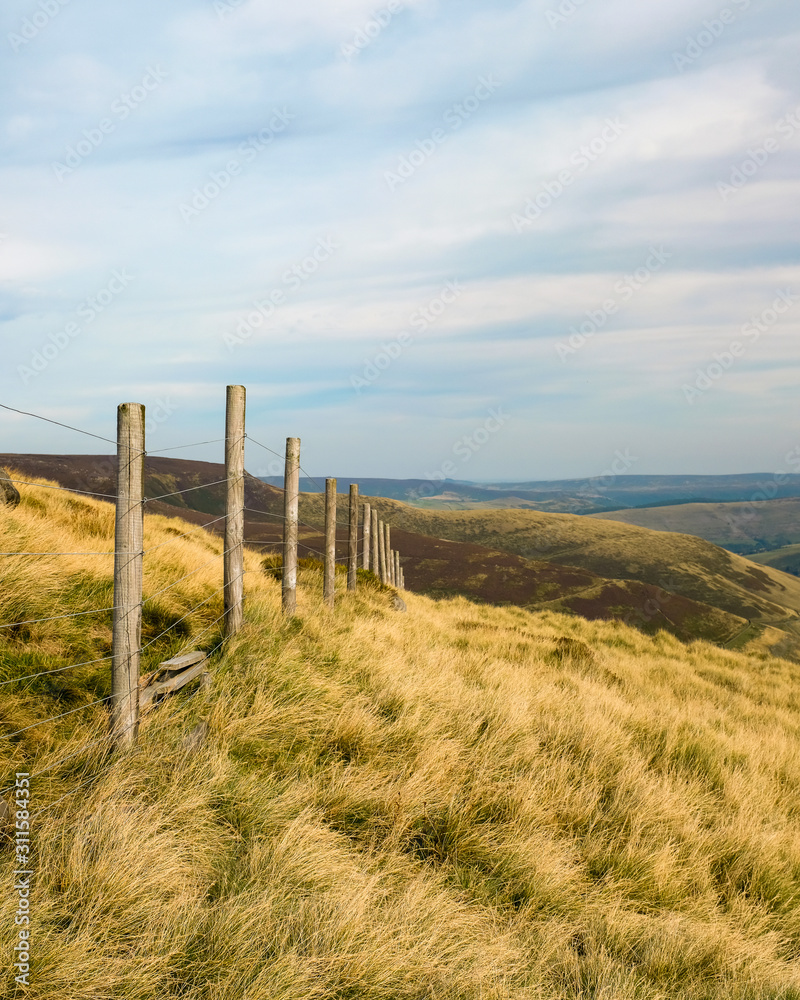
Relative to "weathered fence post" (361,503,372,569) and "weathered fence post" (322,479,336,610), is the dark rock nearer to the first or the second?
"weathered fence post" (322,479,336,610)

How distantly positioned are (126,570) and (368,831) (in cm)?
233

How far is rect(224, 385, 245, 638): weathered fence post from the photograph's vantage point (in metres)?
6.20

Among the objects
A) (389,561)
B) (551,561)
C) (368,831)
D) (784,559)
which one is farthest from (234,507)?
(784,559)

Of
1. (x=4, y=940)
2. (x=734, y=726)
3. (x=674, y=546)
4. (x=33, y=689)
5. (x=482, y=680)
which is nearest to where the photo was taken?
(x=4, y=940)

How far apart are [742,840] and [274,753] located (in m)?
3.86

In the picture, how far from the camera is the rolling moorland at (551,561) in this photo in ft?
108

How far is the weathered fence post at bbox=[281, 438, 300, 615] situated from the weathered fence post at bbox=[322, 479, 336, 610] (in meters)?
1.43

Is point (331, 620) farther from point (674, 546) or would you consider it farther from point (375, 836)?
point (674, 546)

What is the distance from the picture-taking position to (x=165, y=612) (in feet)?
20.4

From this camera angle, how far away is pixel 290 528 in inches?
312

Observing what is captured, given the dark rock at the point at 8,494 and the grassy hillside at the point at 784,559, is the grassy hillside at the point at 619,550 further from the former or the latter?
the grassy hillside at the point at 784,559

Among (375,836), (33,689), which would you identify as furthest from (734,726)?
(33,689)

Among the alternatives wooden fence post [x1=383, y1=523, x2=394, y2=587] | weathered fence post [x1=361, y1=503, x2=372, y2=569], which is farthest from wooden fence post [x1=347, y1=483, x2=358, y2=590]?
wooden fence post [x1=383, y1=523, x2=394, y2=587]

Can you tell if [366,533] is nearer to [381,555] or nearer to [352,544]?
[352,544]
